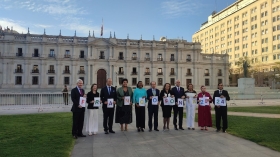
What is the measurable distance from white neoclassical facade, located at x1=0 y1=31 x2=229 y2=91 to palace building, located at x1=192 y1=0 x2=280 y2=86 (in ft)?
38.9

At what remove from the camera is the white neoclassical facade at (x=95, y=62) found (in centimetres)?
4562

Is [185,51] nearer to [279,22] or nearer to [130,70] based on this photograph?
[130,70]

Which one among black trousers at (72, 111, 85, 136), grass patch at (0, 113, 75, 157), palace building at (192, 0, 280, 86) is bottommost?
grass patch at (0, 113, 75, 157)

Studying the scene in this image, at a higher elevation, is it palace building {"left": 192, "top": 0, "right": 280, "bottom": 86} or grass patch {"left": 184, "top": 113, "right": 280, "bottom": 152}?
palace building {"left": 192, "top": 0, "right": 280, "bottom": 86}

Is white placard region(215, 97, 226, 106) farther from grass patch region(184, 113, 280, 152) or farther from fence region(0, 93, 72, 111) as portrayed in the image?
fence region(0, 93, 72, 111)

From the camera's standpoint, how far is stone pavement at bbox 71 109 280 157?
5.50 metres

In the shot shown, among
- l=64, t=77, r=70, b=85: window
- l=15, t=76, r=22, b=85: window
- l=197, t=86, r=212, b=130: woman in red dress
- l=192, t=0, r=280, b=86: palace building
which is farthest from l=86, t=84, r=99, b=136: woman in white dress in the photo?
l=192, t=0, r=280, b=86: palace building

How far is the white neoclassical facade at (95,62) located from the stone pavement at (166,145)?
4160cm

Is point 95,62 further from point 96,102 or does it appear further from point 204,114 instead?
point 204,114

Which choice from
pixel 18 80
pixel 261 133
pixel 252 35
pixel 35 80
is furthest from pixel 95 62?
pixel 252 35

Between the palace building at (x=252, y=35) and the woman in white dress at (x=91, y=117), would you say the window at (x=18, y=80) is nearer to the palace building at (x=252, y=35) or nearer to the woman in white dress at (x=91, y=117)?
the woman in white dress at (x=91, y=117)

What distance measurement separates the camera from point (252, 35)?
6406cm

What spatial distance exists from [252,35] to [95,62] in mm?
47118

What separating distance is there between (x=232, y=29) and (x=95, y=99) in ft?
245
